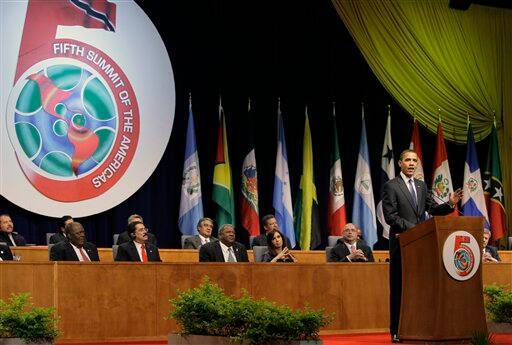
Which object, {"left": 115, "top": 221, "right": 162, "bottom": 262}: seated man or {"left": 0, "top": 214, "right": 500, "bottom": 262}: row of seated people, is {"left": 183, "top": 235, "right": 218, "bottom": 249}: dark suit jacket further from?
{"left": 115, "top": 221, "right": 162, "bottom": 262}: seated man

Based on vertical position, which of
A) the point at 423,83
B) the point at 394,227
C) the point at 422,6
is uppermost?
the point at 422,6

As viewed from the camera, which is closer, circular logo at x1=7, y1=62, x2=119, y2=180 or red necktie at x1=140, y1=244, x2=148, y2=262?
red necktie at x1=140, y1=244, x2=148, y2=262

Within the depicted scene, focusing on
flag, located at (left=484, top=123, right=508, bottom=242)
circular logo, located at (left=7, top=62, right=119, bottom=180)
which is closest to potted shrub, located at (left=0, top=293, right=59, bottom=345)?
circular logo, located at (left=7, top=62, right=119, bottom=180)

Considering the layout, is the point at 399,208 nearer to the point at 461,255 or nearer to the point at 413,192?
the point at 413,192

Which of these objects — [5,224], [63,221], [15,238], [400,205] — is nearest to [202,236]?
[63,221]

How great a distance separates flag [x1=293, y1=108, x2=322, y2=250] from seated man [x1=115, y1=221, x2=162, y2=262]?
13.0 ft

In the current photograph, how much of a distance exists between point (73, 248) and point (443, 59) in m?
6.42

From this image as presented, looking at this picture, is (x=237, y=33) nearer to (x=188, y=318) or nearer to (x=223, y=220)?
(x=223, y=220)

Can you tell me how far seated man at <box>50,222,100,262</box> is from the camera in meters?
7.87

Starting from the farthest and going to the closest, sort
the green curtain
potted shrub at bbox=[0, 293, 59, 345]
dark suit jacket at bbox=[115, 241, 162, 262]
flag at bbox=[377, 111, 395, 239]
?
flag at bbox=[377, 111, 395, 239] → the green curtain → dark suit jacket at bbox=[115, 241, 162, 262] → potted shrub at bbox=[0, 293, 59, 345]

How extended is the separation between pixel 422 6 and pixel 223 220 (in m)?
3.94

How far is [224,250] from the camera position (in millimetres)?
8492

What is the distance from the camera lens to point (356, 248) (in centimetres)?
923

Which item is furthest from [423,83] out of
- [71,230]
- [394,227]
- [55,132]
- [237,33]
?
[394,227]
